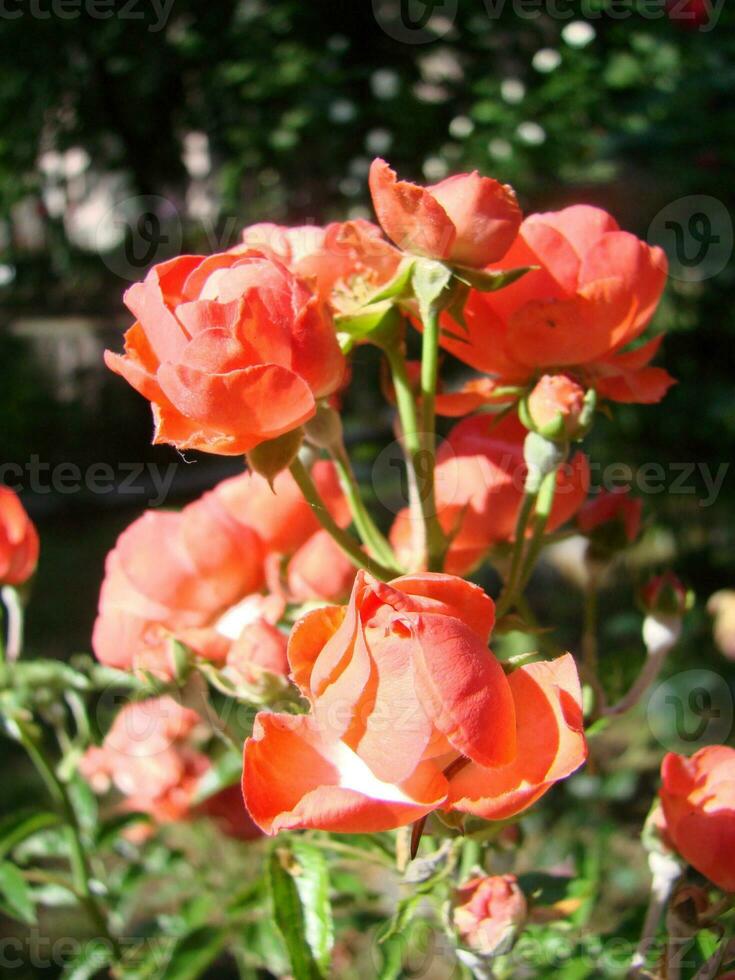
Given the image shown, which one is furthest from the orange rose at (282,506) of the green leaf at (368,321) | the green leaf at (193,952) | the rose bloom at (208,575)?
the green leaf at (193,952)

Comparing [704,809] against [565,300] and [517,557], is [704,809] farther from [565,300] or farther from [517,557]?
[565,300]

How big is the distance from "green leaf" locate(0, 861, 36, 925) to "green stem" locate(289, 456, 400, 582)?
429 mm

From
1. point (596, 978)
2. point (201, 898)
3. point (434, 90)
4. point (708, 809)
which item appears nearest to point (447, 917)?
point (708, 809)

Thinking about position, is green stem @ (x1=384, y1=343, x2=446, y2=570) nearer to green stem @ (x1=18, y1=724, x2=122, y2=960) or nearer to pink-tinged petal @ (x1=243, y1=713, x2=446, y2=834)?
pink-tinged petal @ (x1=243, y1=713, x2=446, y2=834)

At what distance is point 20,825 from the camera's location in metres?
0.74

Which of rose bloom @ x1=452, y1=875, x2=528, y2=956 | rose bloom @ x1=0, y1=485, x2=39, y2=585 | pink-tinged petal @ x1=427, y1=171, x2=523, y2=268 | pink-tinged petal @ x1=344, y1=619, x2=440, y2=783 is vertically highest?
pink-tinged petal @ x1=427, y1=171, x2=523, y2=268

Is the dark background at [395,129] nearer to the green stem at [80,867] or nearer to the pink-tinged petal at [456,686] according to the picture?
the green stem at [80,867]

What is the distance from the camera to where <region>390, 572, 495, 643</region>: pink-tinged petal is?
0.36 m

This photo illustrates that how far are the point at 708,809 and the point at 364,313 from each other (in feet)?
0.98

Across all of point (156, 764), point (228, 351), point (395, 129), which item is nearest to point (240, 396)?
point (228, 351)

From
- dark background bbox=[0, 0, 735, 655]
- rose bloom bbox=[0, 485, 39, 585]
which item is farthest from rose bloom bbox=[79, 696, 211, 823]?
dark background bbox=[0, 0, 735, 655]

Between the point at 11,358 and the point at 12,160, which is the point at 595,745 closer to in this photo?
the point at 12,160

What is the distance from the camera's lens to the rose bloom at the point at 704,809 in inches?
17.5

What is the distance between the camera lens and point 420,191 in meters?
0.41
